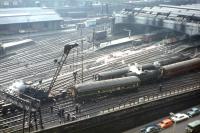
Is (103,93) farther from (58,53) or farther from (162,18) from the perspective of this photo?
(162,18)

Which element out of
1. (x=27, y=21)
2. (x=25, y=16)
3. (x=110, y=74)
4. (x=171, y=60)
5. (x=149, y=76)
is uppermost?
(x=25, y=16)

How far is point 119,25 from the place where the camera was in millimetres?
66188

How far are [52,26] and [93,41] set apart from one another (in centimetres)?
1351

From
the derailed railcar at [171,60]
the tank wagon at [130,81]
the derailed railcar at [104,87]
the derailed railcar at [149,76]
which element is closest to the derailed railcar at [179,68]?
the tank wagon at [130,81]

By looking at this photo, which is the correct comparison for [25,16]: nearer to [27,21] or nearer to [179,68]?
[27,21]

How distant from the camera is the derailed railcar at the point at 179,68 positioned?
1507 inches

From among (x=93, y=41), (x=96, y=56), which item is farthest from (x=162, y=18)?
(x=96, y=56)

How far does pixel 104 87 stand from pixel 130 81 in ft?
10.7

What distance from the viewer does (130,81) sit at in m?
34.0

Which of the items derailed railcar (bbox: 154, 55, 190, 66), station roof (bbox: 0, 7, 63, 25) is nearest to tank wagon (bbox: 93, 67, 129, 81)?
derailed railcar (bbox: 154, 55, 190, 66)

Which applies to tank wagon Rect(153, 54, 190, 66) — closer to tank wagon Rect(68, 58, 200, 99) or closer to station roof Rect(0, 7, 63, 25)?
tank wagon Rect(68, 58, 200, 99)

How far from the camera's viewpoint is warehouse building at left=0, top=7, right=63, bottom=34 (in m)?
60.1

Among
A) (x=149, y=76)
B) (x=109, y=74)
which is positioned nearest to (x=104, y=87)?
(x=109, y=74)

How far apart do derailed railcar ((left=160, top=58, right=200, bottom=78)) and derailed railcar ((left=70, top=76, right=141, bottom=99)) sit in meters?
5.25
